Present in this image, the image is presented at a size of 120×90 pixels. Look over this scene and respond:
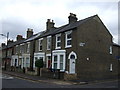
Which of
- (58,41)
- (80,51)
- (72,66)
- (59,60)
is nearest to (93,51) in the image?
(80,51)

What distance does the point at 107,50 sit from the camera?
86.5 feet

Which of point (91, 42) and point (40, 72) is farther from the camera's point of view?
point (40, 72)

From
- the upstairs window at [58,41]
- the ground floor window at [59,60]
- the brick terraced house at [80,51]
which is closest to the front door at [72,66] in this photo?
the brick terraced house at [80,51]

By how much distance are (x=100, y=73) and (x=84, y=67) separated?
10.6 feet

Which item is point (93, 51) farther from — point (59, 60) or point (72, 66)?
point (59, 60)

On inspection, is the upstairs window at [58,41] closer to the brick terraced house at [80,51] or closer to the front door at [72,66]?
the brick terraced house at [80,51]

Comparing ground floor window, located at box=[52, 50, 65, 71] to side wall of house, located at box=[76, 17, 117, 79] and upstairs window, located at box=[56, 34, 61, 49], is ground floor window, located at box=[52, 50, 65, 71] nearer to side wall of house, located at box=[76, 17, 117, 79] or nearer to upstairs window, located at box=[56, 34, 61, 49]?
upstairs window, located at box=[56, 34, 61, 49]

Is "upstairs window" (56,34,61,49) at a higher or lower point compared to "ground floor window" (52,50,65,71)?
higher

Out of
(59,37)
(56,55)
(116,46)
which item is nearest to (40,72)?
(56,55)

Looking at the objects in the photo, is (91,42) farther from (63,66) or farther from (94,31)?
(63,66)

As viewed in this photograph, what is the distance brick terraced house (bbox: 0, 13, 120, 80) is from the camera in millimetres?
22297

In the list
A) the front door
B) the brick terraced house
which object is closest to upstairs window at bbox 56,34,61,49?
the brick terraced house

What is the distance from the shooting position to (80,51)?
875 inches

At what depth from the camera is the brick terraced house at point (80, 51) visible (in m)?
22.3
